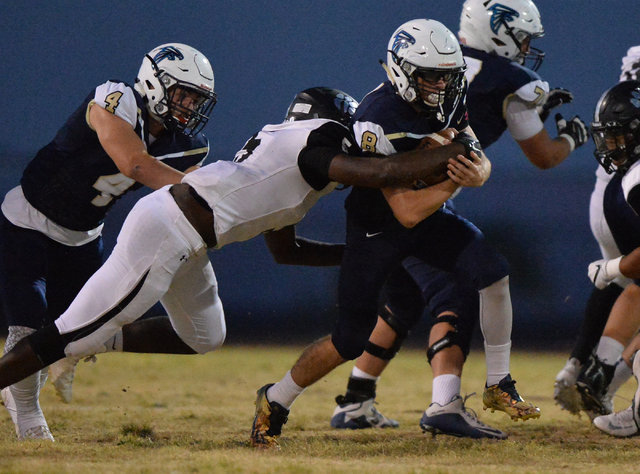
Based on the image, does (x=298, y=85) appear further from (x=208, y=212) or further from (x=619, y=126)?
(x=208, y=212)

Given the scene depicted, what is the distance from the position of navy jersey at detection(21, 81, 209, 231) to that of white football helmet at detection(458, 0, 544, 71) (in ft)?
5.23

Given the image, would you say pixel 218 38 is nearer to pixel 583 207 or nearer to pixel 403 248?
pixel 583 207

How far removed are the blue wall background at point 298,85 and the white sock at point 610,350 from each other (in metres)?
3.76

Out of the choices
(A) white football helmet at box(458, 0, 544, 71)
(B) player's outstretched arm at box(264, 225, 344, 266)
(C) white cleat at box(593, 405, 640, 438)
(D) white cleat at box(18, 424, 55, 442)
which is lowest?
(D) white cleat at box(18, 424, 55, 442)

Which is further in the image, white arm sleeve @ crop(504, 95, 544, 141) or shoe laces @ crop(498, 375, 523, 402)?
white arm sleeve @ crop(504, 95, 544, 141)

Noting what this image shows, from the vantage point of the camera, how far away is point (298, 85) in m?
7.44

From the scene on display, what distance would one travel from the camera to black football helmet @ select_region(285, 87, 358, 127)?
3.28 meters

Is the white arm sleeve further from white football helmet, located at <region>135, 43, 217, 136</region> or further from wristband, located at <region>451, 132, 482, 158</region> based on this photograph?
white football helmet, located at <region>135, 43, 217, 136</region>

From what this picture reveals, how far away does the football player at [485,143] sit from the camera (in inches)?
136

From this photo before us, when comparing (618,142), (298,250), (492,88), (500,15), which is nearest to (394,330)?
(298,250)

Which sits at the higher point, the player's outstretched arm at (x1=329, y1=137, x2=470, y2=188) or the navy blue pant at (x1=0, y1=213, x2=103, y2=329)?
the player's outstretched arm at (x1=329, y1=137, x2=470, y2=188)

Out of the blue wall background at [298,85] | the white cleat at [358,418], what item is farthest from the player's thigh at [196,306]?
the blue wall background at [298,85]

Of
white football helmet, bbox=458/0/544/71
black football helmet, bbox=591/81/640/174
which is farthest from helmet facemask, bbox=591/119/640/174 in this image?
white football helmet, bbox=458/0/544/71

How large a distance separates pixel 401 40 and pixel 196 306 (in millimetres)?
1283
